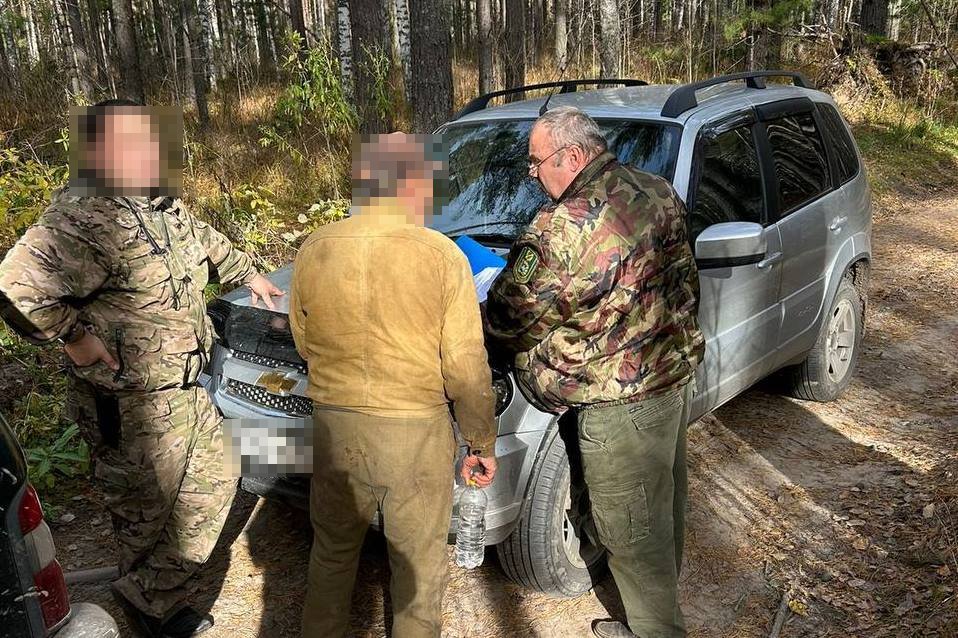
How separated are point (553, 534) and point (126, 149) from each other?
213 centimetres

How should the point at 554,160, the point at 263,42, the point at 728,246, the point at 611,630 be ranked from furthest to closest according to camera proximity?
the point at 263,42 < the point at 728,246 < the point at 611,630 < the point at 554,160

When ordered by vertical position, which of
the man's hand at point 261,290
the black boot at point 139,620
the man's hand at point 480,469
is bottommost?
the black boot at point 139,620

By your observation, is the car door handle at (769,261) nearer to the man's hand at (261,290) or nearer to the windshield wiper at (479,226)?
the windshield wiper at (479,226)

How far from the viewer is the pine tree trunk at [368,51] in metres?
7.62

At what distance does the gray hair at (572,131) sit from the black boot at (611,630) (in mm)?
1871

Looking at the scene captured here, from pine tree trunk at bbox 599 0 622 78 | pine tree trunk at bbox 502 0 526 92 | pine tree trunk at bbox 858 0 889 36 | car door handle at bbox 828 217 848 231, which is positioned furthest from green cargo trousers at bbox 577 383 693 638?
pine tree trunk at bbox 858 0 889 36

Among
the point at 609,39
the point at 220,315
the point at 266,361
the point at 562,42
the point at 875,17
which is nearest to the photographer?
the point at 266,361

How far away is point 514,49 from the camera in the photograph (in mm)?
13703

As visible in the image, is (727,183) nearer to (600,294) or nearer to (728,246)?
(728,246)

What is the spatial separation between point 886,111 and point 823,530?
1309 cm

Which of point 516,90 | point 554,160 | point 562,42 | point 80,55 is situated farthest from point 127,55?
point 554,160

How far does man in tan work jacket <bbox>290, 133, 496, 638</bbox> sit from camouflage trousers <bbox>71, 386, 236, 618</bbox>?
2.28 feet

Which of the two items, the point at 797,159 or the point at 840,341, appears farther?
the point at 840,341

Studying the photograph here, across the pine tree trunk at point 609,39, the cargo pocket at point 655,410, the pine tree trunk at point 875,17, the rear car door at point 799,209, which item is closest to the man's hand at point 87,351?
the cargo pocket at point 655,410
